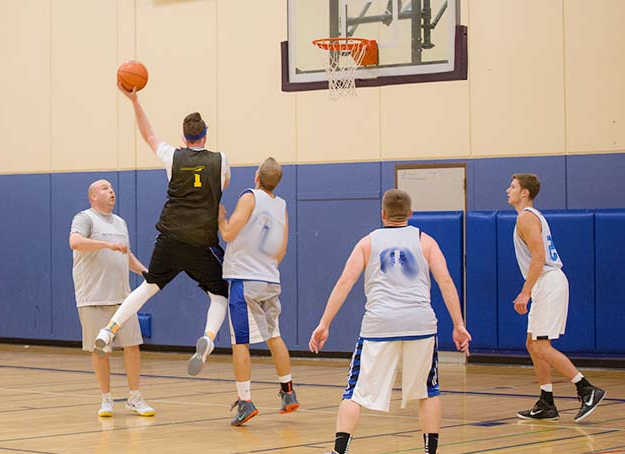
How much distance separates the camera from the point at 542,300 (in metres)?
8.85

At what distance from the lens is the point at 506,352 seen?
1277 centimetres

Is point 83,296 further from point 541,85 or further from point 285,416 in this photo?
point 541,85

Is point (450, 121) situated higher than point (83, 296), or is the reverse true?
point (450, 121)

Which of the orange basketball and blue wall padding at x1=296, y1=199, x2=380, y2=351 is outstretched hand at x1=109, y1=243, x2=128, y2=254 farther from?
blue wall padding at x1=296, y1=199, x2=380, y2=351

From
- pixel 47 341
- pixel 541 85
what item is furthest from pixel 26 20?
pixel 541 85

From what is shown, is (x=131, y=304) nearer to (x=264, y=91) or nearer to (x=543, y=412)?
(x=543, y=412)

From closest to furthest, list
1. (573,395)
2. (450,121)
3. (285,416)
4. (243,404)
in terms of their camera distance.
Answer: (243,404), (285,416), (573,395), (450,121)

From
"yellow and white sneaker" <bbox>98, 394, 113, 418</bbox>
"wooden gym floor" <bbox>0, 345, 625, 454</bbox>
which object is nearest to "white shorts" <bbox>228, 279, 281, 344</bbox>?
"wooden gym floor" <bbox>0, 345, 625, 454</bbox>

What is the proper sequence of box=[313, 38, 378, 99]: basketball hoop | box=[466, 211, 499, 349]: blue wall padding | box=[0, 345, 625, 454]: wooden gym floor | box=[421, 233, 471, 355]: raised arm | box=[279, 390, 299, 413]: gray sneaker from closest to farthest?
box=[421, 233, 471, 355]: raised arm < box=[0, 345, 625, 454]: wooden gym floor < box=[279, 390, 299, 413]: gray sneaker < box=[466, 211, 499, 349]: blue wall padding < box=[313, 38, 378, 99]: basketball hoop

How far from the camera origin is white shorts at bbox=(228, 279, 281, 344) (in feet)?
27.9

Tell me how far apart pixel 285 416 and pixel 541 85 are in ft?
18.1

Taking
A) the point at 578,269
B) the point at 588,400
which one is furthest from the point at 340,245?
the point at 588,400

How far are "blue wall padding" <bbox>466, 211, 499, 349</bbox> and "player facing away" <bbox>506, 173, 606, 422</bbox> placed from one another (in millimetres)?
3816

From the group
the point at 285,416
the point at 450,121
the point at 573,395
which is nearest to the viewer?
the point at 285,416
